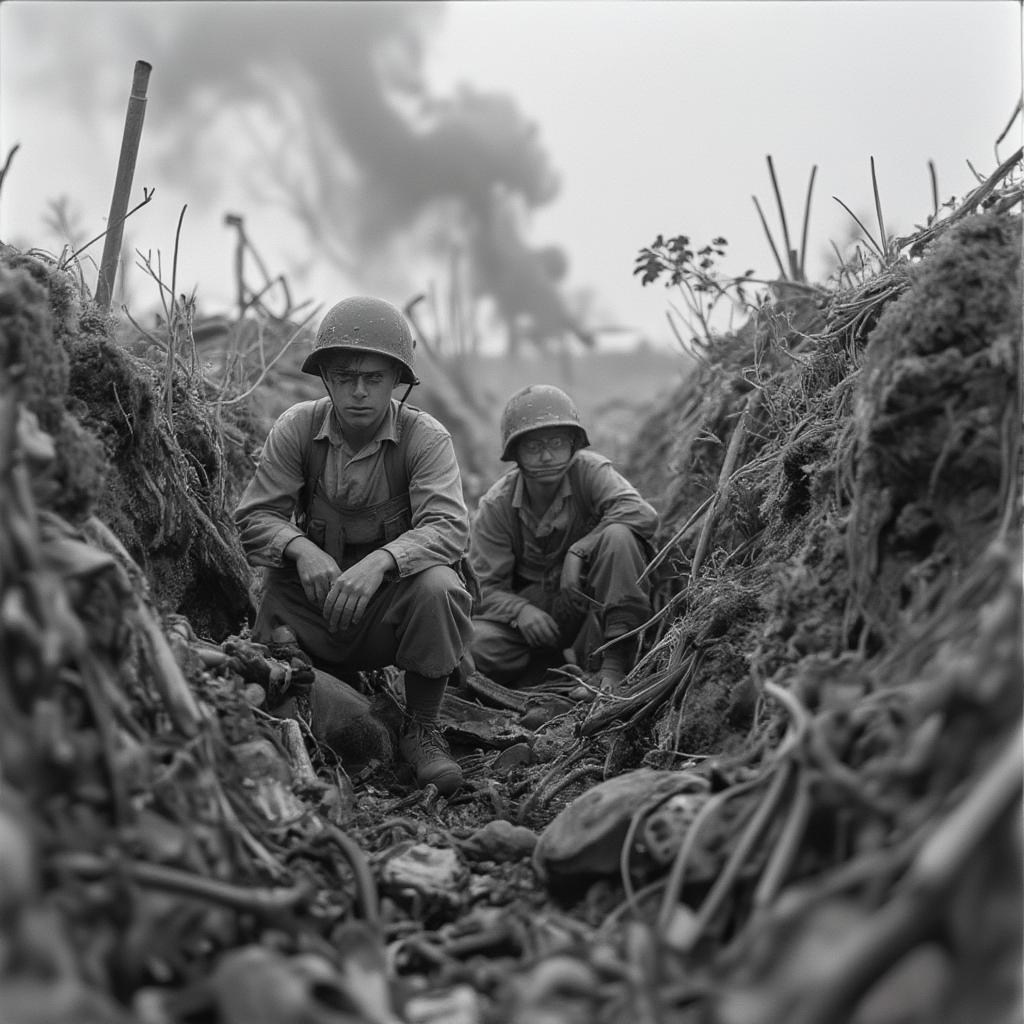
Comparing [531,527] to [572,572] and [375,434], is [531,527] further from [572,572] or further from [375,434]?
[375,434]

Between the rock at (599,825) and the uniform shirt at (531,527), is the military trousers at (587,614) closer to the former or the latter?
the uniform shirt at (531,527)

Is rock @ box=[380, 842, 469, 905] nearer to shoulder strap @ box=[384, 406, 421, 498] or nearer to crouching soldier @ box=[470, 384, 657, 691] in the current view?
shoulder strap @ box=[384, 406, 421, 498]

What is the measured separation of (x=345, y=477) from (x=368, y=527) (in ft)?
0.81

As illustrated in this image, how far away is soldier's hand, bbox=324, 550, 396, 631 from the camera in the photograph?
157 inches

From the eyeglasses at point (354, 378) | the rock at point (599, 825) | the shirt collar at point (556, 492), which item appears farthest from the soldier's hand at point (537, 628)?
the rock at point (599, 825)

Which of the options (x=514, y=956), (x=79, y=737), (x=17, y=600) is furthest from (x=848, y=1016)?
(x=17, y=600)

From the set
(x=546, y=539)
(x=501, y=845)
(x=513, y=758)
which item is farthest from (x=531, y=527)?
(x=501, y=845)

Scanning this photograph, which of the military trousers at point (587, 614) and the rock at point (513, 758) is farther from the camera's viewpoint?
the military trousers at point (587, 614)

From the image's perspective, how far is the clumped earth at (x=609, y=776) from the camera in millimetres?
1503

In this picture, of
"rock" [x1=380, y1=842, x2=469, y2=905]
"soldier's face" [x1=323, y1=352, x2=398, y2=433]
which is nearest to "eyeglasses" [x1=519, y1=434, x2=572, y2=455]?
"soldier's face" [x1=323, y1=352, x2=398, y2=433]

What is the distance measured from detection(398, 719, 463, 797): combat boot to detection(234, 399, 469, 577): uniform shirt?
0.80 m

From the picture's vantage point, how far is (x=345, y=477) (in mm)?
4535

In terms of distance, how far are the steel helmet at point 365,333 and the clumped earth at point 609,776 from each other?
2.55ft

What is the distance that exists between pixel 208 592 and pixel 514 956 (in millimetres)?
2767
